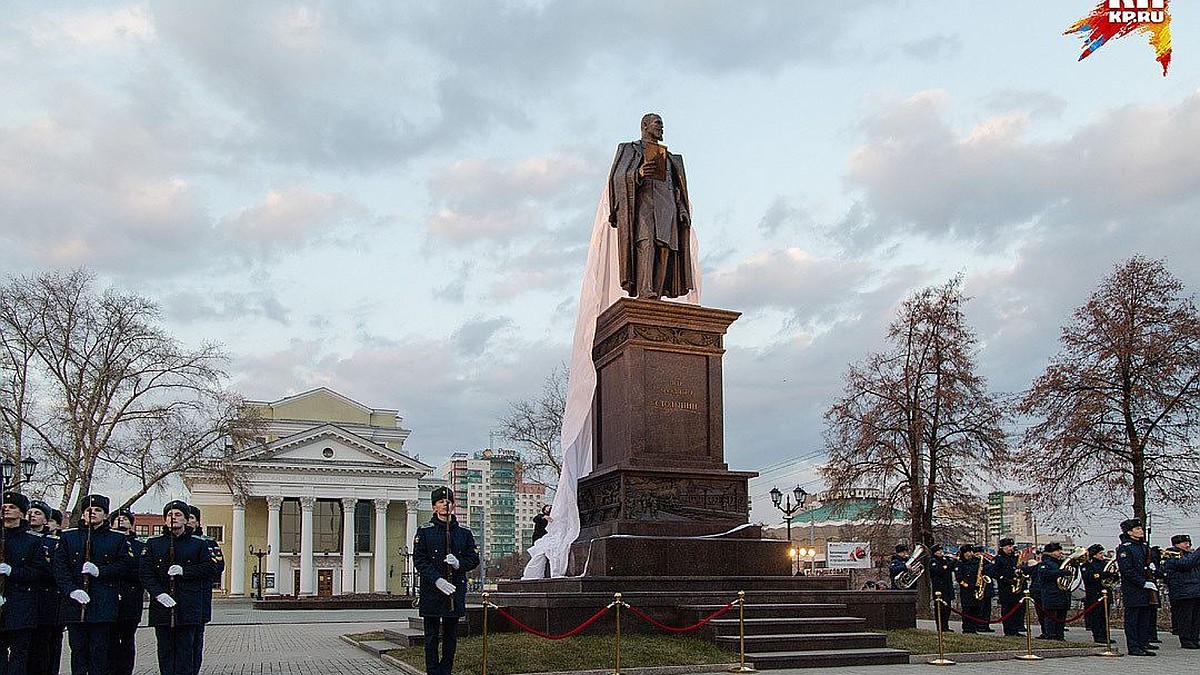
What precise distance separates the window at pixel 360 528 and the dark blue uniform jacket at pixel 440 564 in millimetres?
71999

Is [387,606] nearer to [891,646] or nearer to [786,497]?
[786,497]

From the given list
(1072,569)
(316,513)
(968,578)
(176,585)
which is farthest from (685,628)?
(316,513)

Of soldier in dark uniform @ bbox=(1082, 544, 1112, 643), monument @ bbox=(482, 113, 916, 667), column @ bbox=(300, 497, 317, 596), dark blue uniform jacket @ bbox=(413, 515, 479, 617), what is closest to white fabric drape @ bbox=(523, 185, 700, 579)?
monument @ bbox=(482, 113, 916, 667)

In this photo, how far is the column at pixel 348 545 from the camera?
76188mm

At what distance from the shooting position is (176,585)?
1053 centimetres

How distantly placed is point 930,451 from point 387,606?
22865mm

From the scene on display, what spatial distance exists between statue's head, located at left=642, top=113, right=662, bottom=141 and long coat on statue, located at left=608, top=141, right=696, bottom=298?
188 millimetres

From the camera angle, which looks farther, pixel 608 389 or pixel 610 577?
pixel 608 389

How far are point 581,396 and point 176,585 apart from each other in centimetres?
754

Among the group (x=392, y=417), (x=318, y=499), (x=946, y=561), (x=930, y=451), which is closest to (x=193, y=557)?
(x=946, y=561)

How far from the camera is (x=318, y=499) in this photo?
76125 millimetres

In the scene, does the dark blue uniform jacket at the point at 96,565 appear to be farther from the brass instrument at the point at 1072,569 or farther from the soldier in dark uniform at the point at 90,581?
the brass instrument at the point at 1072,569

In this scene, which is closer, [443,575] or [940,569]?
[443,575]

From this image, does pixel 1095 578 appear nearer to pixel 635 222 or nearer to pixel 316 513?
pixel 635 222
